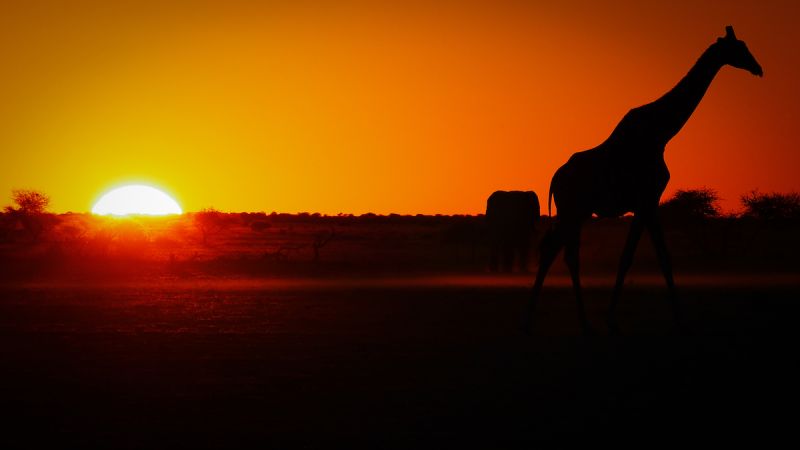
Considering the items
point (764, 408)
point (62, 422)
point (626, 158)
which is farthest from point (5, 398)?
point (626, 158)

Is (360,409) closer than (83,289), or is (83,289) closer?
(360,409)

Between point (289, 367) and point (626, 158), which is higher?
point (626, 158)

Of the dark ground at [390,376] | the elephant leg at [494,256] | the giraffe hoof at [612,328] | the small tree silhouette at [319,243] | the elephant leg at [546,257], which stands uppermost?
the small tree silhouette at [319,243]

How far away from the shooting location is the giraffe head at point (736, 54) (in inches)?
514

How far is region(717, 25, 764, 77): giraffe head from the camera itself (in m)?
13.1

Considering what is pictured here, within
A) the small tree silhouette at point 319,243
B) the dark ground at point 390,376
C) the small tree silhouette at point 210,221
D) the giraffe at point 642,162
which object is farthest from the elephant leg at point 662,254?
the small tree silhouette at point 210,221

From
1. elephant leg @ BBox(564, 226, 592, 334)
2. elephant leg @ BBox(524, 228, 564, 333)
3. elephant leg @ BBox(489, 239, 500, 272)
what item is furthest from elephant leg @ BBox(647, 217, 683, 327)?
elephant leg @ BBox(489, 239, 500, 272)

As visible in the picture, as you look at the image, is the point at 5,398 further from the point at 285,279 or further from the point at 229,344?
the point at 285,279

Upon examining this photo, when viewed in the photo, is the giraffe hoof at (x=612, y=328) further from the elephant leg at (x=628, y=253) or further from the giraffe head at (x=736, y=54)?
the giraffe head at (x=736, y=54)

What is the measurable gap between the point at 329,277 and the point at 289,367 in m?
17.5

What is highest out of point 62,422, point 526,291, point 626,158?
point 626,158

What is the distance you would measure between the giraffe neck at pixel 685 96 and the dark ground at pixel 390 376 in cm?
265

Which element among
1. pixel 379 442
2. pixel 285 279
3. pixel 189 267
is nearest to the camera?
pixel 379 442

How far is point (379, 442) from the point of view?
24.1 feet
